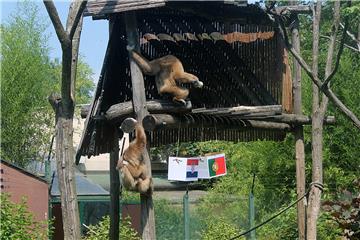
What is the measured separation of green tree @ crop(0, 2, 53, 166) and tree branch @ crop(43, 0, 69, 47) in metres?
12.1

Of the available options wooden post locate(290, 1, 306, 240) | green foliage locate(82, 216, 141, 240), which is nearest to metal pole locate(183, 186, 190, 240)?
green foliage locate(82, 216, 141, 240)

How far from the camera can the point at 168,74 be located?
24.3 ft

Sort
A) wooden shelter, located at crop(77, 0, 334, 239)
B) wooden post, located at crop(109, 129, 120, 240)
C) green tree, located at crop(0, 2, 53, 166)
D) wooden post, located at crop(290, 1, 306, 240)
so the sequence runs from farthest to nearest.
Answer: green tree, located at crop(0, 2, 53, 166) < wooden post, located at crop(290, 1, 306, 240) < wooden post, located at crop(109, 129, 120, 240) < wooden shelter, located at crop(77, 0, 334, 239)

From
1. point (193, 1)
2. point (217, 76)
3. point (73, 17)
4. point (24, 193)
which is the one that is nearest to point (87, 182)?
point (24, 193)

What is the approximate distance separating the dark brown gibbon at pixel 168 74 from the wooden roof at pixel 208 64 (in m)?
0.77

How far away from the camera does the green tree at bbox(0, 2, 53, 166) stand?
18266 mm

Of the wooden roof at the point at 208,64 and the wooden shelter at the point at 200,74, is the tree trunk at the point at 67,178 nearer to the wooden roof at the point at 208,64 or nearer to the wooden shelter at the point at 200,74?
the wooden shelter at the point at 200,74

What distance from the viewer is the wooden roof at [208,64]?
8.30 metres

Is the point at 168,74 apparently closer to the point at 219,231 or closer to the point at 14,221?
the point at 14,221

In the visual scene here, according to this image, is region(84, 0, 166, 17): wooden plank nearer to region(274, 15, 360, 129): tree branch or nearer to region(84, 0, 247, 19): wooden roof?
region(84, 0, 247, 19): wooden roof

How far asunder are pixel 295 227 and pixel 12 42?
10.2 m

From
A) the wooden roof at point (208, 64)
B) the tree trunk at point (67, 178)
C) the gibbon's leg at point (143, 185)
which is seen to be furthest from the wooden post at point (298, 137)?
the tree trunk at point (67, 178)

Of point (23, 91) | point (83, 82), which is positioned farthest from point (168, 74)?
point (83, 82)

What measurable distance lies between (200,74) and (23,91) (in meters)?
10.0
